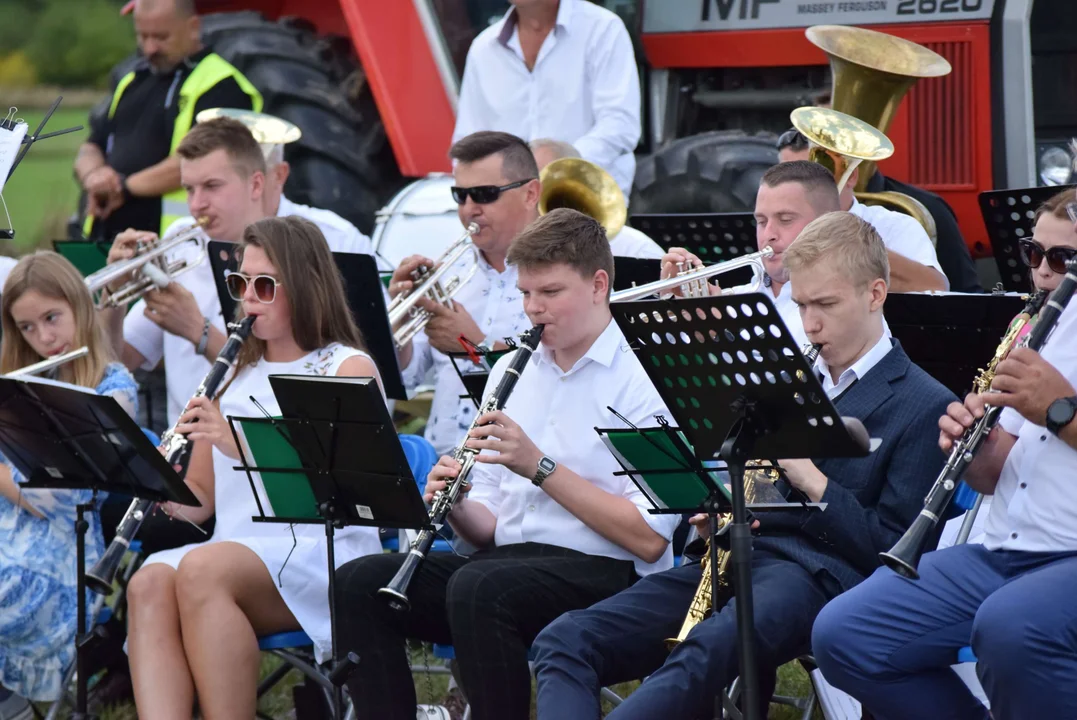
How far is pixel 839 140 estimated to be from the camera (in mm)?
5383

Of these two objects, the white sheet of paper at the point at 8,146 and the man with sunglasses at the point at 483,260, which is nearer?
the white sheet of paper at the point at 8,146

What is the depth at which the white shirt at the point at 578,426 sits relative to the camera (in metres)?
4.03

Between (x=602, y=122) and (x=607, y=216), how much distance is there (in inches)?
34.4

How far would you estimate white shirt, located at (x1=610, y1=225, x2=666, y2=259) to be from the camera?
559 cm

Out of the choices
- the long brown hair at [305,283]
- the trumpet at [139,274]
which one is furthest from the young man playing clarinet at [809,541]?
the trumpet at [139,274]

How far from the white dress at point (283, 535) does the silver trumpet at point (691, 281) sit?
2.83ft

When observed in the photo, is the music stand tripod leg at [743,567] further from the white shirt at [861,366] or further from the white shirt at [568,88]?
the white shirt at [568,88]

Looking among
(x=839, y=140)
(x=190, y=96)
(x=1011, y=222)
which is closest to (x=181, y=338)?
(x=190, y=96)

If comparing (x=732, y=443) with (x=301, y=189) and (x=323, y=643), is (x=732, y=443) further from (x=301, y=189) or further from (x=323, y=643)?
(x=301, y=189)

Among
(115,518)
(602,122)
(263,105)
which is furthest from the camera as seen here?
(263,105)

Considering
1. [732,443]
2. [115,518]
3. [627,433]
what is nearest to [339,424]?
[627,433]

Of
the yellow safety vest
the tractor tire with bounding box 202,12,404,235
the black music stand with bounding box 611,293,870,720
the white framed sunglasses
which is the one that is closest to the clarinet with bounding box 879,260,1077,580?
the black music stand with bounding box 611,293,870,720

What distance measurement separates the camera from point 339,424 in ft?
12.4

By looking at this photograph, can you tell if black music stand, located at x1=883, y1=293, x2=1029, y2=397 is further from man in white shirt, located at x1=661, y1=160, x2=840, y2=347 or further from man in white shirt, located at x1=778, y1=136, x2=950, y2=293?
man in white shirt, located at x1=778, y1=136, x2=950, y2=293
